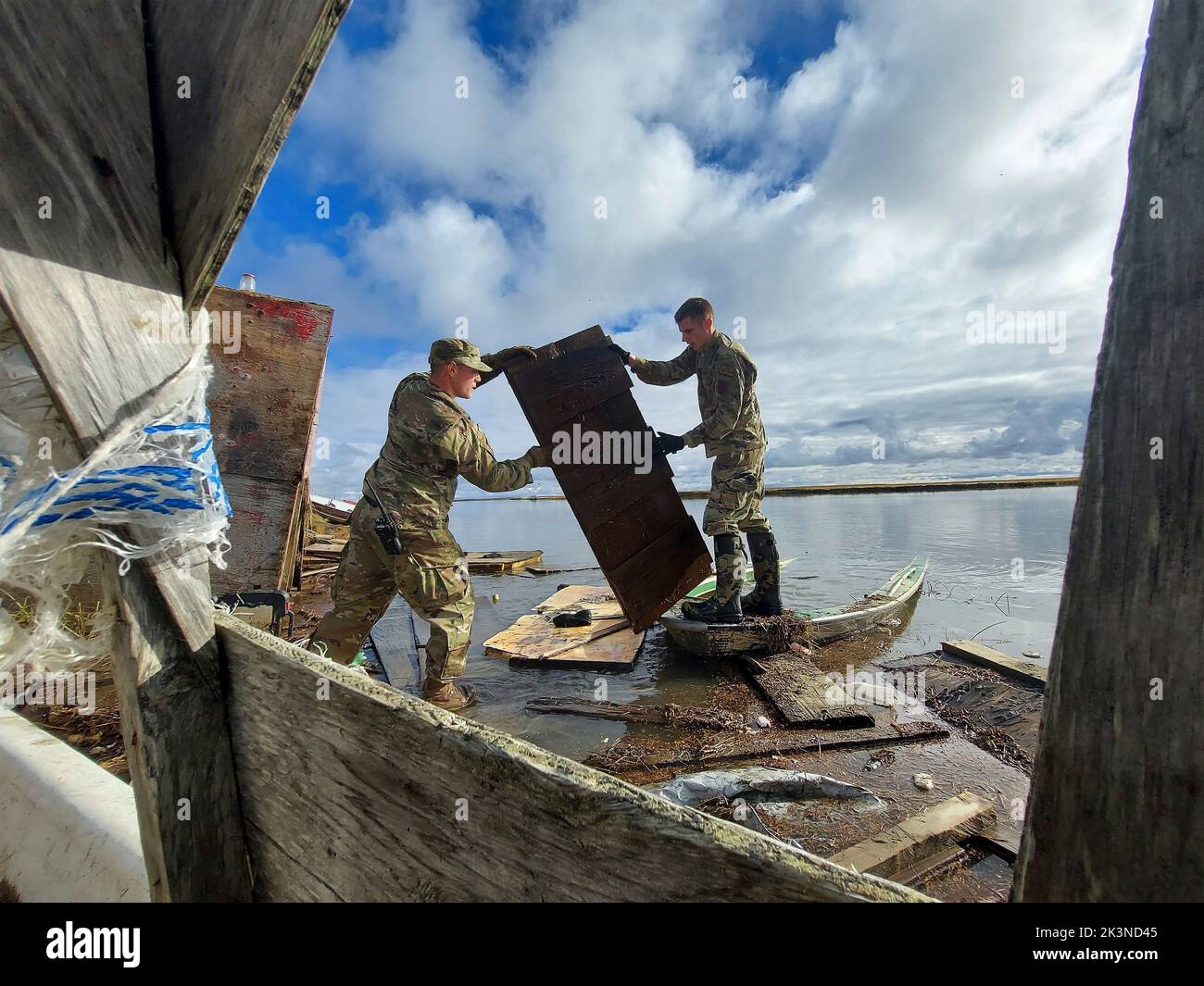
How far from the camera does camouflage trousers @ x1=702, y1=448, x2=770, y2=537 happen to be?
4727mm

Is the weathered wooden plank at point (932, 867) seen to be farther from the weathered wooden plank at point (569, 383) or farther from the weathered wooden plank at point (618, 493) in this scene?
the weathered wooden plank at point (569, 383)

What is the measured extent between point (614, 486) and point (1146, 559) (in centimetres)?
386

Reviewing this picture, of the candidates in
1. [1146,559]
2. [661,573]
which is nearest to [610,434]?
[661,573]

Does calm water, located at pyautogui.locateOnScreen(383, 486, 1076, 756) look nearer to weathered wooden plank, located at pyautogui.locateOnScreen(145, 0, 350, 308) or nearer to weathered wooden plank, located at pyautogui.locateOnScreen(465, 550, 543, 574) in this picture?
weathered wooden plank, located at pyautogui.locateOnScreen(465, 550, 543, 574)

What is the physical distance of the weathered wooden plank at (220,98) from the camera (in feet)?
2.64

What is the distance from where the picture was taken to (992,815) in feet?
7.78

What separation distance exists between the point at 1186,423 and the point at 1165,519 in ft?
0.31

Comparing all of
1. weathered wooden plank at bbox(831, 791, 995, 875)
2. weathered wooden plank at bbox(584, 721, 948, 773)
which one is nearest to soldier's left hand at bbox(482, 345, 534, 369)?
weathered wooden plank at bbox(584, 721, 948, 773)

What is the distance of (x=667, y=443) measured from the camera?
4.63 meters

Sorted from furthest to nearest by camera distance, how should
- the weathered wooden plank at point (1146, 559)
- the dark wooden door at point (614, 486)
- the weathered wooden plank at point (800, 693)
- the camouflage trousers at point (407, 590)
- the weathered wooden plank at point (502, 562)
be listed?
the weathered wooden plank at point (502, 562)
the dark wooden door at point (614, 486)
the camouflage trousers at point (407, 590)
the weathered wooden plank at point (800, 693)
the weathered wooden plank at point (1146, 559)

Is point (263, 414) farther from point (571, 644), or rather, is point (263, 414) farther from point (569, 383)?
Result: point (571, 644)

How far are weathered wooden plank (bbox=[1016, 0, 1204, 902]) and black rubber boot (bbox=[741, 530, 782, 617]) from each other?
4.39m

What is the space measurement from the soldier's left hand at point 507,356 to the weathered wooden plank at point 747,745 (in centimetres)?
301

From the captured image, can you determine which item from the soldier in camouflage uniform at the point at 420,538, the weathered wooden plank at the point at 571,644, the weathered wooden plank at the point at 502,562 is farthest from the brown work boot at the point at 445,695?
the weathered wooden plank at the point at 502,562
